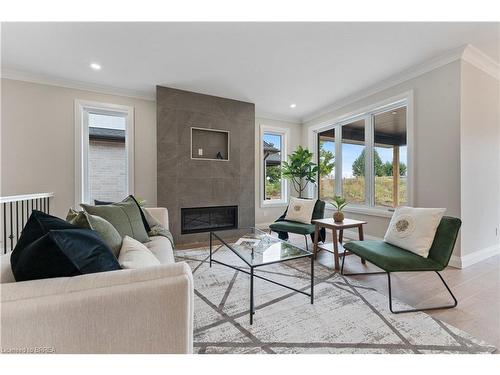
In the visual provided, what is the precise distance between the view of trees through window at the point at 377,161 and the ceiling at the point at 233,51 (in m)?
0.73

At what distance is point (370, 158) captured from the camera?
13.0 ft

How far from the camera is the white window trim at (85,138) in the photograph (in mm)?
3539

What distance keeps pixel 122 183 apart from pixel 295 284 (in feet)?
10.6

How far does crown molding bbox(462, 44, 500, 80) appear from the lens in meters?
2.70

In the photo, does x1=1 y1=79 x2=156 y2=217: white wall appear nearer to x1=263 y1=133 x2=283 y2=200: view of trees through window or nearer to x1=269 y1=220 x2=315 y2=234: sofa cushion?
x1=263 y1=133 x2=283 y2=200: view of trees through window

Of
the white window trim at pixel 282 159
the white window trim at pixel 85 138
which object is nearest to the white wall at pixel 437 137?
the white window trim at pixel 282 159

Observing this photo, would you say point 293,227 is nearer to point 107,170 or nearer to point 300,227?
point 300,227

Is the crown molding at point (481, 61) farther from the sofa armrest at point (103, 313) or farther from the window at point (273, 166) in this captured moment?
the sofa armrest at point (103, 313)

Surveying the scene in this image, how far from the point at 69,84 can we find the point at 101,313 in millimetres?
3986

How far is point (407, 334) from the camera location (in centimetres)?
152

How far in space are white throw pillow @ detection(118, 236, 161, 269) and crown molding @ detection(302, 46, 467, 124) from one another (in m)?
3.80

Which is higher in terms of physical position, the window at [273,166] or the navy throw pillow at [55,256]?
the window at [273,166]
